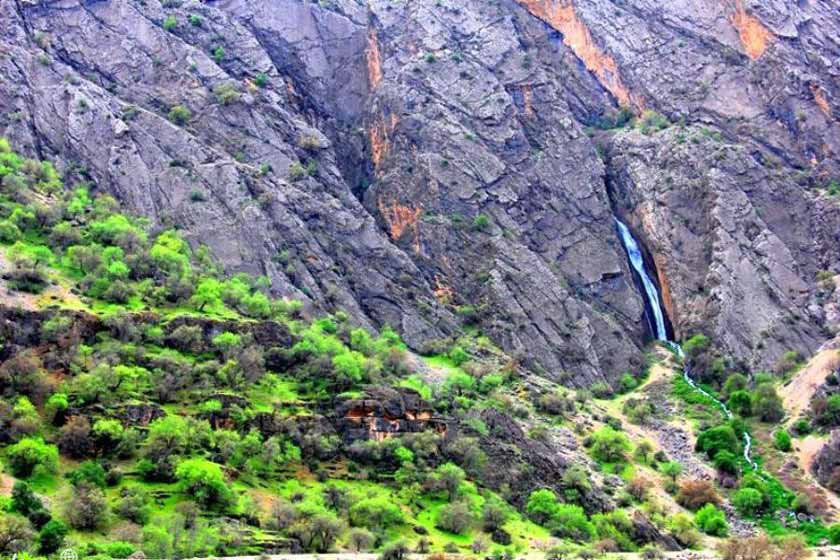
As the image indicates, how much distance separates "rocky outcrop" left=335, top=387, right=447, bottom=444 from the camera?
78000 millimetres

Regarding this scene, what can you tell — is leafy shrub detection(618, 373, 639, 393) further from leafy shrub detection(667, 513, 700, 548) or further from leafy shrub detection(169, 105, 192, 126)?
leafy shrub detection(169, 105, 192, 126)

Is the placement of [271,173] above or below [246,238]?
above

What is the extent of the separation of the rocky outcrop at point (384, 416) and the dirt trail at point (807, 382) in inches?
1283

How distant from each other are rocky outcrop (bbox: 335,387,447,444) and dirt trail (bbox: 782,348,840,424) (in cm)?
3260

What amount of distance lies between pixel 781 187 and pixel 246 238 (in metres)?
56.2

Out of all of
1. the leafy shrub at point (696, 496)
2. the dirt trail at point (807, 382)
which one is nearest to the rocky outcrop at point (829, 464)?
the dirt trail at point (807, 382)

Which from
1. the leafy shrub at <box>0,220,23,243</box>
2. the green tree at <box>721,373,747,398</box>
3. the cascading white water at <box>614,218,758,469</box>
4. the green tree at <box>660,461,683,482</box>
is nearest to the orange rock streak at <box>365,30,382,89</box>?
the cascading white water at <box>614,218,758,469</box>

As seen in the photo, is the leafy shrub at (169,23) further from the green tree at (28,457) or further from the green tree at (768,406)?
the green tree at (768,406)

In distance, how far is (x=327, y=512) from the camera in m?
66.0

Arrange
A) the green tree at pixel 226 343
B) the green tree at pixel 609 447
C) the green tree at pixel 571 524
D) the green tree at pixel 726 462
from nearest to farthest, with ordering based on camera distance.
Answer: the green tree at pixel 571 524, the green tree at pixel 226 343, the green tree at pixel 726 462, the green tree at pixel 609 447

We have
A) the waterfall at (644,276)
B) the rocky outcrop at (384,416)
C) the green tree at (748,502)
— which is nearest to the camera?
the rocky outcrop at (384,416)

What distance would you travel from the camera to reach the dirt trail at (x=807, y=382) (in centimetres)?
9325

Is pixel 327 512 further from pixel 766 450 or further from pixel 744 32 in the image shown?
pixel 744 32

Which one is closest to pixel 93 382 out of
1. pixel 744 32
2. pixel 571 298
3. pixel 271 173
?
pixel 271 173
